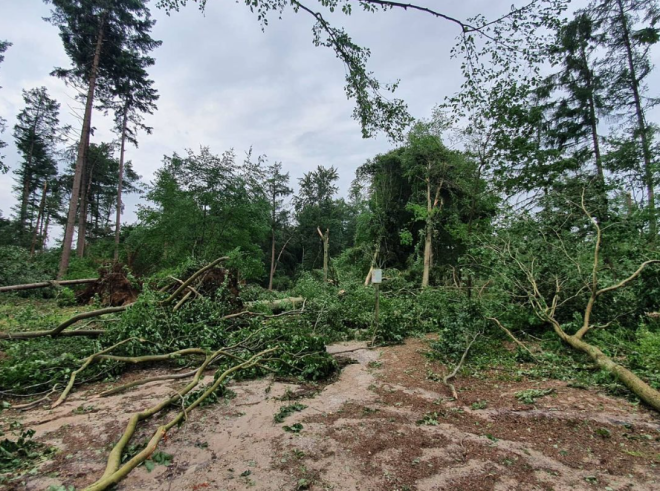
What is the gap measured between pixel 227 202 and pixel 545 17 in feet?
45.4

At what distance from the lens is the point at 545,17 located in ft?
10.4

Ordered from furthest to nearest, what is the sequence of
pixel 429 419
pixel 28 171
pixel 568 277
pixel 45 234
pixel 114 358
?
pixel 45 234 < pixel 28 171 < pixel 568 277 < pixel 114 358 < pixel 429 419

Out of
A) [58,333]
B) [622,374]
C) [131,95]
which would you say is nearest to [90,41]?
[131,95]

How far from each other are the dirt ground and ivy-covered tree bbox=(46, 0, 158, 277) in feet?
38.8

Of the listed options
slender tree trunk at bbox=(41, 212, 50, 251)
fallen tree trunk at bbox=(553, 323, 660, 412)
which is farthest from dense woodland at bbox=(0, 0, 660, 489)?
slender tree trunk at bbox=(41, 212, 50, 251)

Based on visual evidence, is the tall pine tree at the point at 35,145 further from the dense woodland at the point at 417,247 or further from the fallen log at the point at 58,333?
the fallen log at the point at 58,333

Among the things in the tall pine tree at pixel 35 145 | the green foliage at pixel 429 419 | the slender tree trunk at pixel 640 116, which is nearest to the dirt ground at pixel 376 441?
the green foliage at pixel 429 419

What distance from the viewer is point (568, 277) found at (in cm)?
537

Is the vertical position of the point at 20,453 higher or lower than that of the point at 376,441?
higher

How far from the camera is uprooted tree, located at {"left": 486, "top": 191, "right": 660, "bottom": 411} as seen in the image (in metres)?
4.70

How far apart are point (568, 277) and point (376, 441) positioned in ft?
16.7

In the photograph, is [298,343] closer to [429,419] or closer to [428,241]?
[429,419]

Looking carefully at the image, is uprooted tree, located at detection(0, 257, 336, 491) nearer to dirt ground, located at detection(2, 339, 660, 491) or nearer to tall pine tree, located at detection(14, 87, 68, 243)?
dirt ground, located at detection(2, 339, 660, 491)

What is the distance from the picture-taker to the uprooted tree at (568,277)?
470cm
